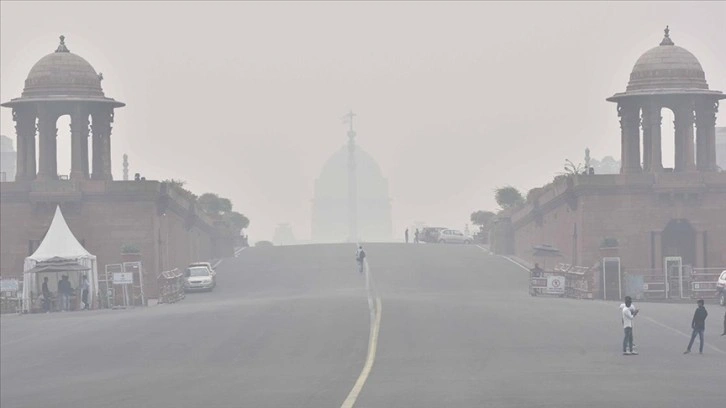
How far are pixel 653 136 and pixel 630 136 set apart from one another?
1.37 metres

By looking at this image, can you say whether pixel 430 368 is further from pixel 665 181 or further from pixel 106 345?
pixel 665 181

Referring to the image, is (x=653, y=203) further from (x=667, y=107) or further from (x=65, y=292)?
(x=65, y=292)

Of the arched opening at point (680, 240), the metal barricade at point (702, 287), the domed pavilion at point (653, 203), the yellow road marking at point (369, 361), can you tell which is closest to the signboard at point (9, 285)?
the yellow road marking at point (369, 361)

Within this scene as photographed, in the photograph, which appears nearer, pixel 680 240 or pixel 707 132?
pixel 680 240

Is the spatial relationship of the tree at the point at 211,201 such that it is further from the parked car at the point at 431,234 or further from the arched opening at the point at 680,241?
the arched opening at the point at 680,241

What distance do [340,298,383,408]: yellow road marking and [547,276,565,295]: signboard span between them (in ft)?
48.6

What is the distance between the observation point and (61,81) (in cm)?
8969

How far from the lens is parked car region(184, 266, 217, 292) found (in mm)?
85812

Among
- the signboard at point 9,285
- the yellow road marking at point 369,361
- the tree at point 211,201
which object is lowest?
the yellow road marking at point 369,361

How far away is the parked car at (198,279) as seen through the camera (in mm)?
85812

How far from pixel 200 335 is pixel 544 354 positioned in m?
12.5

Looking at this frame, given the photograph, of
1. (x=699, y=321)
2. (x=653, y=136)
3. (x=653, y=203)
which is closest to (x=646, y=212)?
(x=653, y=203)

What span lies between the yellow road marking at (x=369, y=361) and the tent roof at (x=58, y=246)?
15.1 meters

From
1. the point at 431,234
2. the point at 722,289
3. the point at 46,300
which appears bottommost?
the point at 46,300
